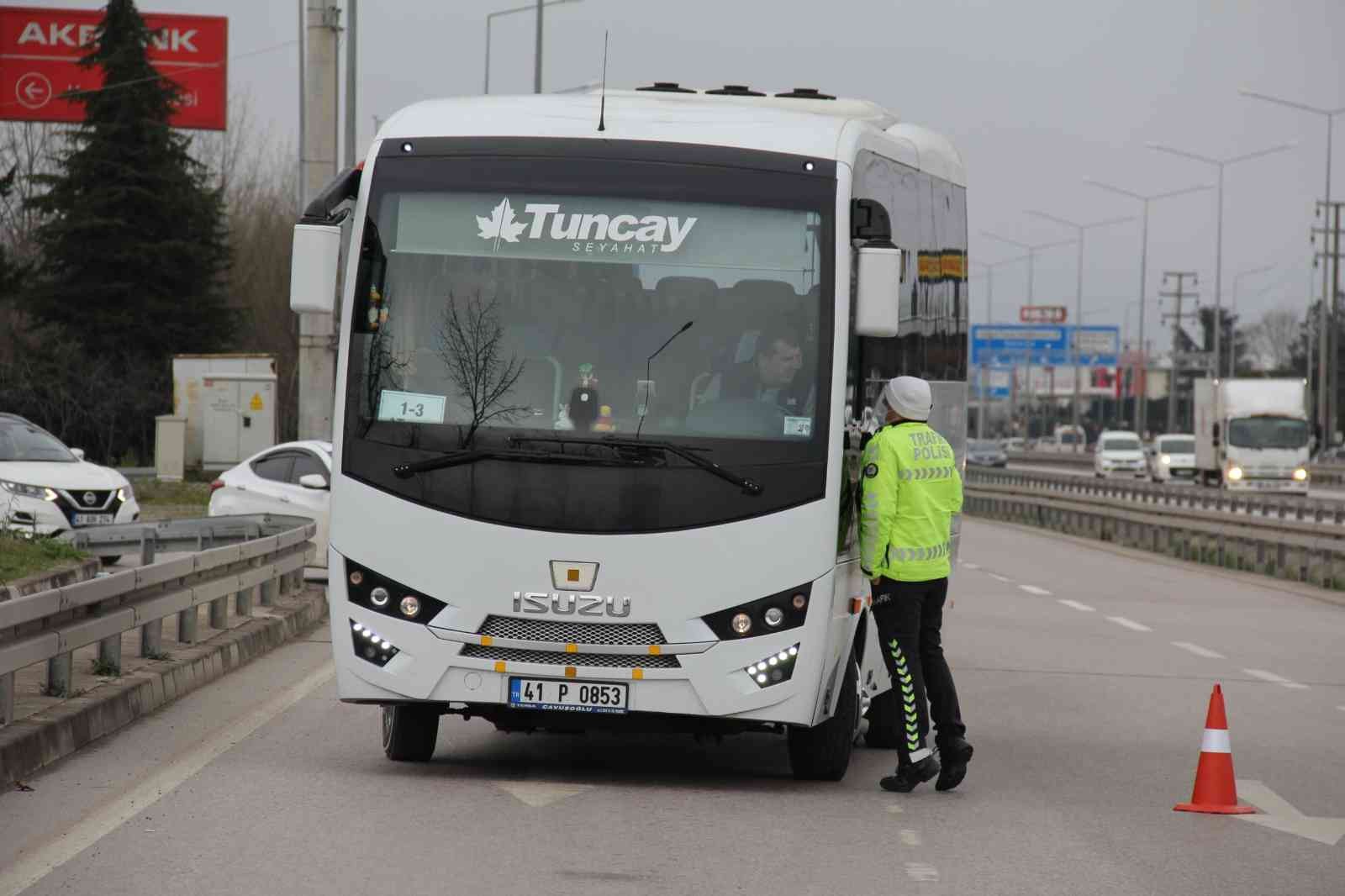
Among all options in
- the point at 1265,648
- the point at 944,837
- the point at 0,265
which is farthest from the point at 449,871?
the point at 0,265

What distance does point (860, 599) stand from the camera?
10602 mm

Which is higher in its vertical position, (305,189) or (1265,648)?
(305,189)

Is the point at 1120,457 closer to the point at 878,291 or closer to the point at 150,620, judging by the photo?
the point at 150,620

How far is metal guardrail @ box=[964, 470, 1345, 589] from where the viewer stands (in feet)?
96.3

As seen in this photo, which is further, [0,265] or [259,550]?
[0,265]

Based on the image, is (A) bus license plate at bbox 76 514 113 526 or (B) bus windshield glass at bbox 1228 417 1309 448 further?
(B) bus windshield glass at bbox 1228 417 1309 448

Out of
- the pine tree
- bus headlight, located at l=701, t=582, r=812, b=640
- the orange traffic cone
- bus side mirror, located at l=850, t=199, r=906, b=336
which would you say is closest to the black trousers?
bus headlight, located at l=701, t=582, r=812, b=640

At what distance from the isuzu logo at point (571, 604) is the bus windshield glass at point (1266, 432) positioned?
52.7 meters

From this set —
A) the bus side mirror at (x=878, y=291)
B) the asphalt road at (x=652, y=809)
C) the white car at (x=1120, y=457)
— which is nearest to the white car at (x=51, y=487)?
the asphalt road at (x=652, y=809)

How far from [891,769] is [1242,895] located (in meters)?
3.44

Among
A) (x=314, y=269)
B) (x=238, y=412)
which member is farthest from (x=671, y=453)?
(x=238, y=412)

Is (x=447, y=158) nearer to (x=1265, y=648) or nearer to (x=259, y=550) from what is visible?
(x=259, y=550)

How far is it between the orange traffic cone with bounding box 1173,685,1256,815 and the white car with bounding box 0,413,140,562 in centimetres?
1568

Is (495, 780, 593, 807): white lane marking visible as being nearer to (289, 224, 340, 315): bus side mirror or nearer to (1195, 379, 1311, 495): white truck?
(289, 224, 340, 315): bus side mirror
